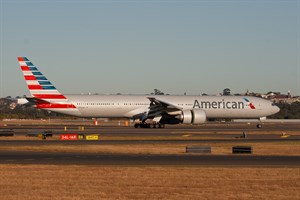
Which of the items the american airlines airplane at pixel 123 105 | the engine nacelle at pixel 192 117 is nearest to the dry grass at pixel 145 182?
the engine nacelle at pixel 192 117

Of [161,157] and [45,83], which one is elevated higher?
[45,83]

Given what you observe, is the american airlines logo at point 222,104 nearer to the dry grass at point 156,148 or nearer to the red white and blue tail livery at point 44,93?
the red white and blue tail livery at point 44,93

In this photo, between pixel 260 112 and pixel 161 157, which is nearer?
pixel 161 157

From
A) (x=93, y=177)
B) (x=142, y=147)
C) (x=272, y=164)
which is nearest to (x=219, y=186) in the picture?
(x=93, y=177)

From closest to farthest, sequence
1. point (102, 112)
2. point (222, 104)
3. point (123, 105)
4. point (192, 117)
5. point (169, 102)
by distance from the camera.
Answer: point (192, 117) < point (102, 112) < point (123, 105) < point (169, 102) < point (222, 104)

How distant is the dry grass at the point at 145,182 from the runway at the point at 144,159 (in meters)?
2.47

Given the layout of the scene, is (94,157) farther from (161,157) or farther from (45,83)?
(45,83)

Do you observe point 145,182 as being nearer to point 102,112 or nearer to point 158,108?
point 158,108

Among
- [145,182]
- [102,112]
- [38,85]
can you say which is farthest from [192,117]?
[145,182]

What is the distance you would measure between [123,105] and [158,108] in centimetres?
473

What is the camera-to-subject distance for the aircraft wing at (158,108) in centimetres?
7912

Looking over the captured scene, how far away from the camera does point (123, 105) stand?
8250 cm

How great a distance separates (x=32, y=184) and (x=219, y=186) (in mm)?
6790

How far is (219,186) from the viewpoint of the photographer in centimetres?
2330
